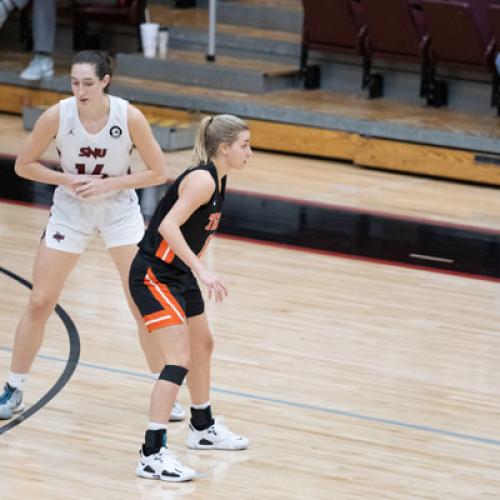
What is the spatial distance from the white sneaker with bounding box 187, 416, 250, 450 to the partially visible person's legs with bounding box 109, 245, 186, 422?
1.12 feet

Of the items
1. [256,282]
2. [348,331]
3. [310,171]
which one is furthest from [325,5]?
[348,331]

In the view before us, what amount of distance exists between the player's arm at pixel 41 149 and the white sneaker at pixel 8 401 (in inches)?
33.6

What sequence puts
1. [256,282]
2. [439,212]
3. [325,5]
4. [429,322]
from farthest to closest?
[325,5] < [439,212] < [256,282] < [429,322]

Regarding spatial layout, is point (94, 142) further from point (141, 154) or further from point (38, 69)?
point (38, 69)

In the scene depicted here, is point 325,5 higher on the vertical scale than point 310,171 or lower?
higher

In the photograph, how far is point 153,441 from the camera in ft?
16.3

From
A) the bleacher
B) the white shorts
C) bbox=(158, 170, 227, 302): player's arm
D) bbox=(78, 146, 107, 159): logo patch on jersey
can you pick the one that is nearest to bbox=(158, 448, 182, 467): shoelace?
bbox=(158, 170, 227, 302): player's arm

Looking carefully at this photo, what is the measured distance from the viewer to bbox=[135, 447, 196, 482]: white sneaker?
4.94 metres

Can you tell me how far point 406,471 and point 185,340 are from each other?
96 cm

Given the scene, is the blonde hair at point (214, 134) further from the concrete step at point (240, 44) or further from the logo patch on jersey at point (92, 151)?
the concrete step at point (240, 44)

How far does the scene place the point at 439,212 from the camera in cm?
983

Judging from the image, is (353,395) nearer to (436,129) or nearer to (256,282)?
(256,282)

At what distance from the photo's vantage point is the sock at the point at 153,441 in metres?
4.94

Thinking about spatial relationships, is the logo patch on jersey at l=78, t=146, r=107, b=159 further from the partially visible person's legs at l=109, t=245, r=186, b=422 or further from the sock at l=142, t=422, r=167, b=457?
the sock at l=142, t=422, r=167, b=457
